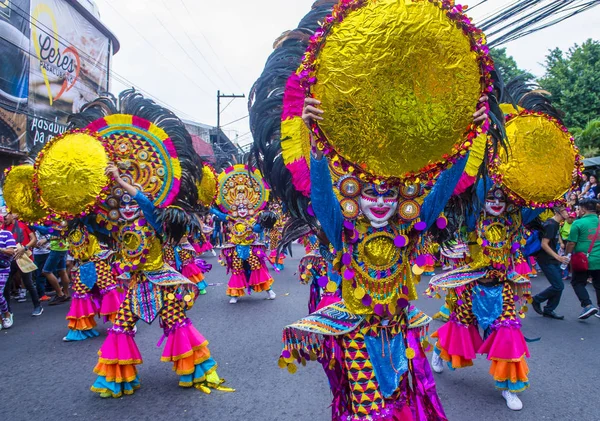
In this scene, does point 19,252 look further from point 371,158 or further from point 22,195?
point 371,158

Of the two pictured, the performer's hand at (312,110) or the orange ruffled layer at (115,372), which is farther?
the orange ruffled layer at (115,372)

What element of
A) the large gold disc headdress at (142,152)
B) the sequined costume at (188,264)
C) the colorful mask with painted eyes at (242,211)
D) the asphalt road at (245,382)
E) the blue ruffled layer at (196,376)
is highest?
the large gold disc headdress at (142,152)

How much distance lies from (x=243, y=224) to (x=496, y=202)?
496 centimetres

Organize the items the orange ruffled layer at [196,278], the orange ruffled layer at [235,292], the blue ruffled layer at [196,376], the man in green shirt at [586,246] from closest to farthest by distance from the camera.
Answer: the blue ruffled layer at [196,376], the man in green shirt at [586,246], the orange ruffled layer at [235,292], the orange ruffled layer at [196,278]

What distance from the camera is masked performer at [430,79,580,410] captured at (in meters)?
3.58

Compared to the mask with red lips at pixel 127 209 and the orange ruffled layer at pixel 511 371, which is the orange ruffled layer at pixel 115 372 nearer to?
the mask with red lips at pixel 127 209

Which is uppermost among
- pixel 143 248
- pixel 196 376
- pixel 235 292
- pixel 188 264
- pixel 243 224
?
pixel 243 224

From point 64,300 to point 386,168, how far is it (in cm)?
802

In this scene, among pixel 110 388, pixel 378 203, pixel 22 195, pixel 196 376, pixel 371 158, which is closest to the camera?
pixel 371 158

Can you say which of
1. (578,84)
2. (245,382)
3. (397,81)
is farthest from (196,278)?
(578,84)

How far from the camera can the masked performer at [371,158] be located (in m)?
1.78

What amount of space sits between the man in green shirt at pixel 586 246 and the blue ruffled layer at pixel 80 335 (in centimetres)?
664

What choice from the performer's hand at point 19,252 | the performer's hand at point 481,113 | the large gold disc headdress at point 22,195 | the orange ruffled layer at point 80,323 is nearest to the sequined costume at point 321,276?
the performer's hand at point 481,113

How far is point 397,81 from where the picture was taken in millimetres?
1785
